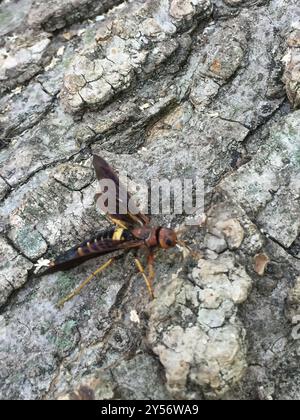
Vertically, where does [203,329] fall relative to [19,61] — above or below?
below

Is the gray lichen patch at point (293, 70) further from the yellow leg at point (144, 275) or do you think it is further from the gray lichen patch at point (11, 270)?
the gray lichen patch at point (11, 270)

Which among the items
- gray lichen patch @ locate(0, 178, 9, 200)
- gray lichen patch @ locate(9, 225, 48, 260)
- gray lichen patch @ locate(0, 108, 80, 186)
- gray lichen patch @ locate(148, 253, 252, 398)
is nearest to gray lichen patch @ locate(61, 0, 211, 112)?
gray lichen patch @ locate(0, 108, 80, 186)

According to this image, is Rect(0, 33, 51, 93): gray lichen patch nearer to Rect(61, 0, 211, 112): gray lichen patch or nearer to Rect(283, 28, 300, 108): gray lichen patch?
Rect(61, 0, 211, 112): gray lichen patch

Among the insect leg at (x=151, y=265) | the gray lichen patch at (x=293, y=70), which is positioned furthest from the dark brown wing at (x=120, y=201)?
the gray lichen patch at (x=293, y=70)

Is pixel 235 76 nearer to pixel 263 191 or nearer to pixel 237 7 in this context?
pixel 237 7

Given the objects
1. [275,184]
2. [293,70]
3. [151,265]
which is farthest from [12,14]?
[275,184]

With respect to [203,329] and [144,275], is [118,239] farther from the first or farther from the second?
[203,329]

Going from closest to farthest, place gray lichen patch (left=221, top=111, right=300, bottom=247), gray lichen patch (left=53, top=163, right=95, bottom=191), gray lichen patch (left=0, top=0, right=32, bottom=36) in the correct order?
gray lichen patch (left=221, top=111, right=300, bottom=247), gray lichen patch (left=53, top=163, right=95, bottom=191), gray lichen patch (left=0, top=0, right=32, bottom=36)
